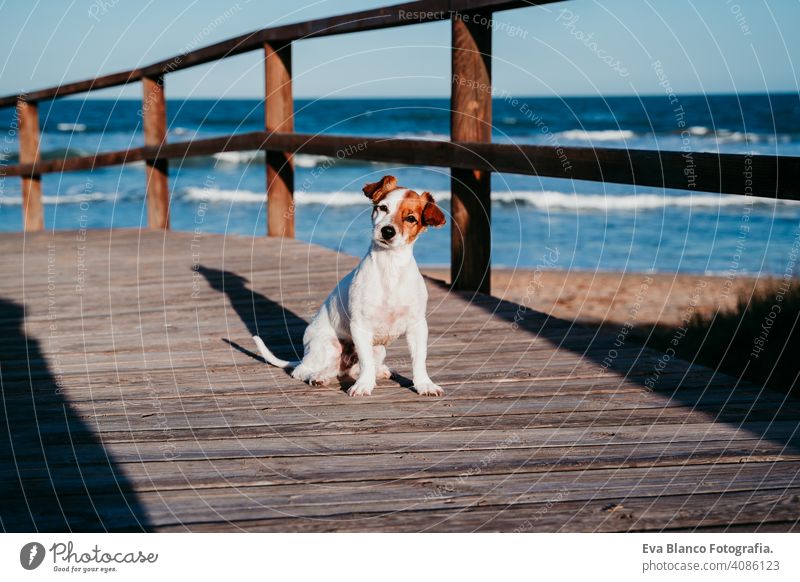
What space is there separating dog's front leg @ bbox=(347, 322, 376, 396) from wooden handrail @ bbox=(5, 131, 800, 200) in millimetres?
1235

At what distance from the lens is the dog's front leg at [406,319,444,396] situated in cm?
334

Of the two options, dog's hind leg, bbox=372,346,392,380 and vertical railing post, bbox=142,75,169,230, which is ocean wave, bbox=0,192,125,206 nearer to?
vertical railing post, bbox=142,75,169,230

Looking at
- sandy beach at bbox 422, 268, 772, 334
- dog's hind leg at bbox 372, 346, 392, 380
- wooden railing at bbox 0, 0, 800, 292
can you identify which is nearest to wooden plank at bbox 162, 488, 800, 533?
wooden railing at bbox 0, 0, 800, 292

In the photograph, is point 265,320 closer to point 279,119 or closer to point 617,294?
point 279,119

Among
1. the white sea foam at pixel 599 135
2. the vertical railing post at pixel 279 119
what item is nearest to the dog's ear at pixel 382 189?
the vertical railing post at pixel 279 119

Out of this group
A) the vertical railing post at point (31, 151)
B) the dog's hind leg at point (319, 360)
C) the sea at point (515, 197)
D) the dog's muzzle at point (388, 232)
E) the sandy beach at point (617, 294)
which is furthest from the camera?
the sea at point (515, 197)

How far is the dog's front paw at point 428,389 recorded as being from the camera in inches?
131

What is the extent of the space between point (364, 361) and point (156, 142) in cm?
605

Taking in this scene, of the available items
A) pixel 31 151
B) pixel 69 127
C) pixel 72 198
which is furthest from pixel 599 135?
pixel 31 151

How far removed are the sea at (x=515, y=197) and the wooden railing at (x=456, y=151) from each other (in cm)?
52

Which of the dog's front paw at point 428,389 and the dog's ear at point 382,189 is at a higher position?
the dog's ear at point 382,189

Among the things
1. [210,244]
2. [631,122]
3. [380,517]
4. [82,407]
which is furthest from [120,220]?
[631,122]

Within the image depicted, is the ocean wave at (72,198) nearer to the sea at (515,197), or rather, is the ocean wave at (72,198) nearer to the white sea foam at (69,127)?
the sea at (515,197)

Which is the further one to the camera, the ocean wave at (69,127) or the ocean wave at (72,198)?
the ocean wave at (69,127)
